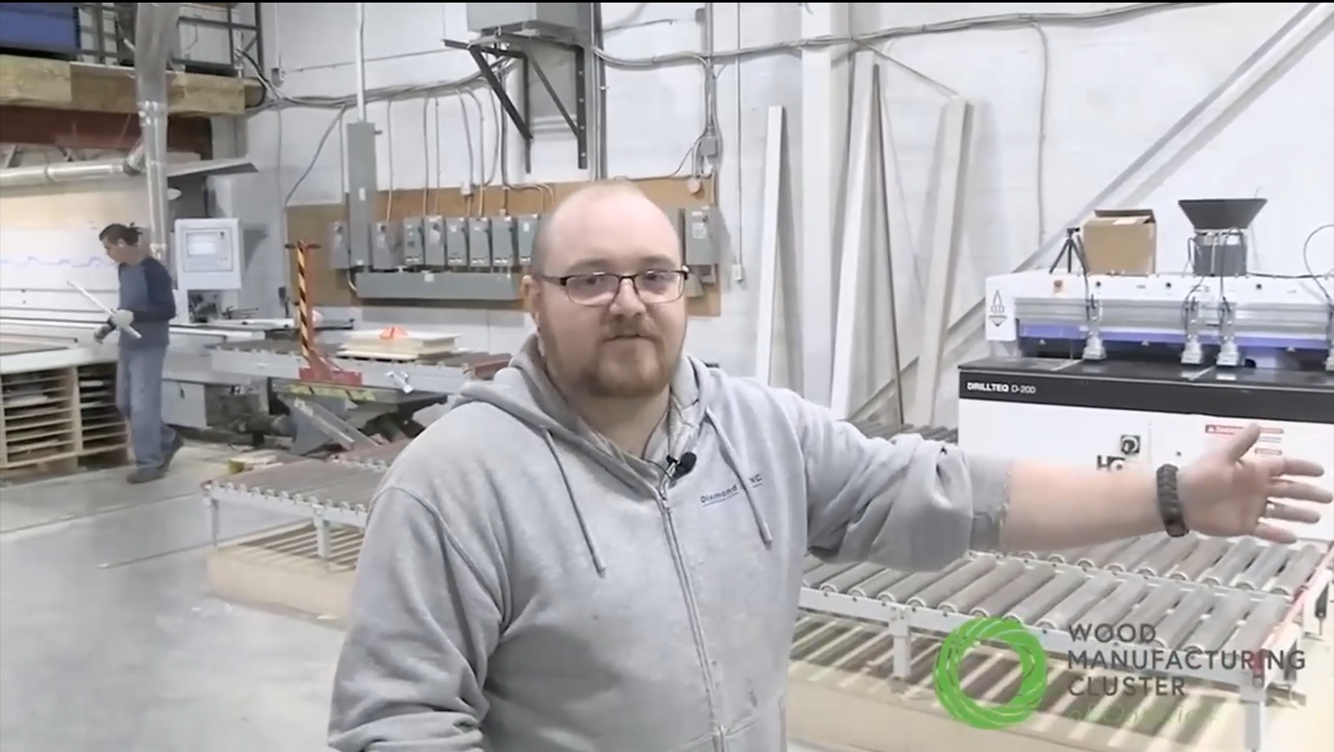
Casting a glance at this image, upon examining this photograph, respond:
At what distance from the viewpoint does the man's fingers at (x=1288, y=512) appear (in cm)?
138

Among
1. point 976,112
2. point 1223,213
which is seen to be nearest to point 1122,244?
point 1223,213

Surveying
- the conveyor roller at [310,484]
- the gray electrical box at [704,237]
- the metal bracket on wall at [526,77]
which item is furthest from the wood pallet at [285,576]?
the metal bracket on wall at [526,77]

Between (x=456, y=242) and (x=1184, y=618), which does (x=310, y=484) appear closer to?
(x=456, y=242)

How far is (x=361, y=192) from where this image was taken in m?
6.11

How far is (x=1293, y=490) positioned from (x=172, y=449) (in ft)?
11.3

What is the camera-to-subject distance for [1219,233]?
13.1 ft

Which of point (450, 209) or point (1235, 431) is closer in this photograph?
point (1235, 431)

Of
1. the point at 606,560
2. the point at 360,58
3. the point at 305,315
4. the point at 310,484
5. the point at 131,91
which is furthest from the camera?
the point at 360,58

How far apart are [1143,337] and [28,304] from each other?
11.6ft

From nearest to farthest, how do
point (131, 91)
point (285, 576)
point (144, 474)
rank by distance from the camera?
point (131, 91)
point (144, 474)
point (285, 576)

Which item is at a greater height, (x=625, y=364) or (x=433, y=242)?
(x=433, y=242)

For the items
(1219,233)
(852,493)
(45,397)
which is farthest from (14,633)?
(1219,233)

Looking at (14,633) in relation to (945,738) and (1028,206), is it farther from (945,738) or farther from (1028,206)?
(1028,206)

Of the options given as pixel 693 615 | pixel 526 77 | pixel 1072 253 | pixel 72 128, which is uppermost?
pixel 526 77
